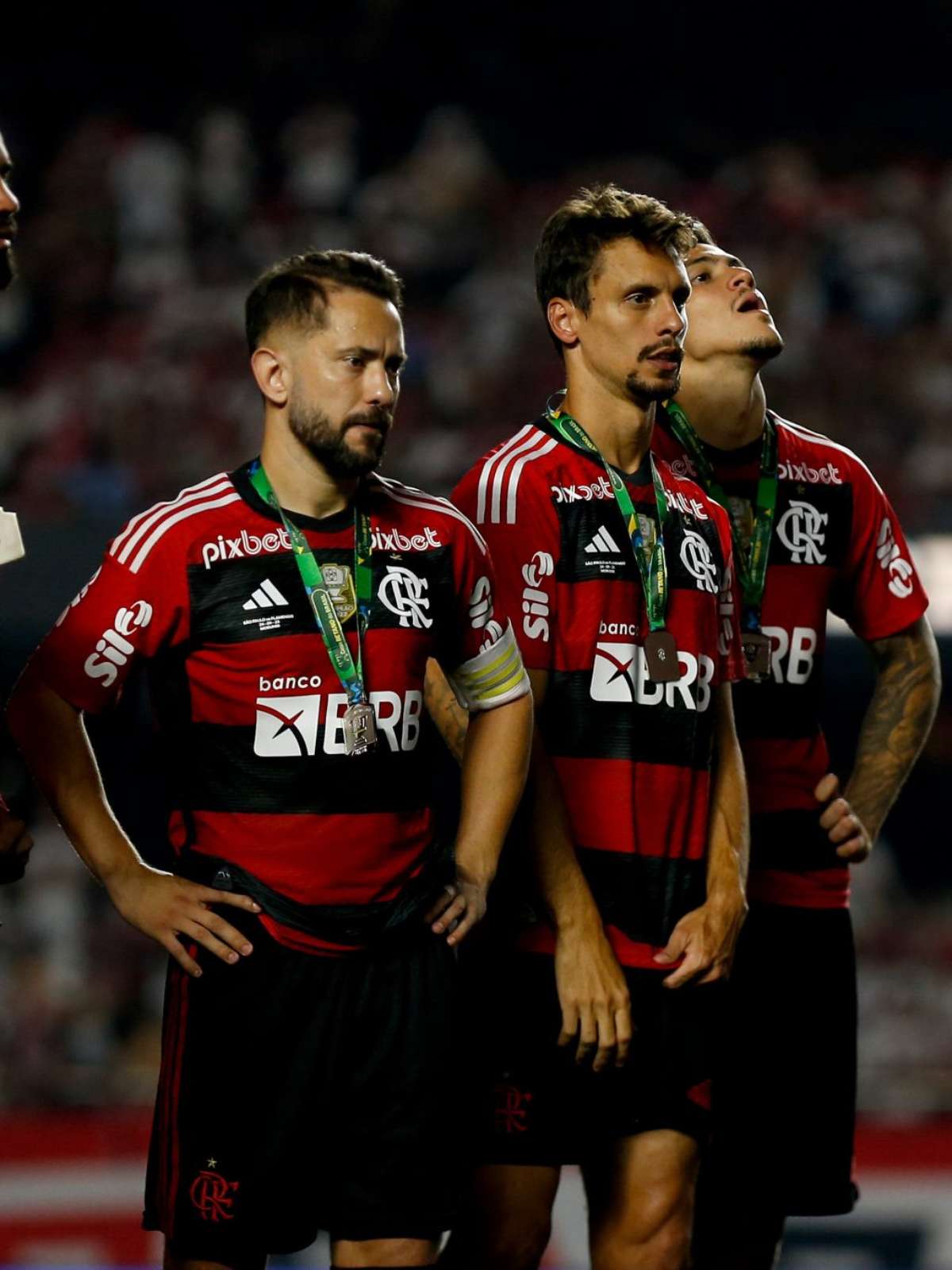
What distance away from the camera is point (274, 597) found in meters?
3.08

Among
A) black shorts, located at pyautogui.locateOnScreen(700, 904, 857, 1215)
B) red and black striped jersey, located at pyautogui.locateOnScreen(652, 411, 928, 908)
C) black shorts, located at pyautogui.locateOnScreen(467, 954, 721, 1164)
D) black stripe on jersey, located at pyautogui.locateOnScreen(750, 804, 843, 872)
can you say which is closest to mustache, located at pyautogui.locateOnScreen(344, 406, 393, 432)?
red and black striped jersey, located at pyautogui.locateOnScreen(652, 411, 928, 908)

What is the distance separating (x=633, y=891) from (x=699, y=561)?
23.4 inches

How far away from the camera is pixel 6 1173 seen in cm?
637

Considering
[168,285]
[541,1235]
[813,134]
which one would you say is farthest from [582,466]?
[813,134]

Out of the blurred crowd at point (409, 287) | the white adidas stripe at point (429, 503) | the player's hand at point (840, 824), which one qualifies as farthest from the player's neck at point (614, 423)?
the blurred crowd at point (409, 287)

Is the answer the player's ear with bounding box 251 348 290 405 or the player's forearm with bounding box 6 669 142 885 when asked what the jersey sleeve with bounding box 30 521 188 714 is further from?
the player's ear with bounding box 251 348 290 405

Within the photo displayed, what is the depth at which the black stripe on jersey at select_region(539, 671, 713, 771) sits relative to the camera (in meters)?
3.41

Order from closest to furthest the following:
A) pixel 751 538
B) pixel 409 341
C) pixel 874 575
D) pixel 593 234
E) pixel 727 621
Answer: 1. pixel 593 234
2. pixel 727 621
3. pixel 751 538
4. pixel 874 575
5. pixel 409 341

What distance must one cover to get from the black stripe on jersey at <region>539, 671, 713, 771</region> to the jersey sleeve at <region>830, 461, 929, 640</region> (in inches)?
28.8

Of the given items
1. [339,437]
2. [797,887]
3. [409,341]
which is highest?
[409,341]

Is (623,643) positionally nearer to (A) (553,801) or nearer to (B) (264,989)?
(A) (553,801)

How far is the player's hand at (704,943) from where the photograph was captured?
3416 mm

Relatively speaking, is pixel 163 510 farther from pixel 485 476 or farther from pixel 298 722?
pixel 485 476

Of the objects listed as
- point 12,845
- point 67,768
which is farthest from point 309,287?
point 12,845
